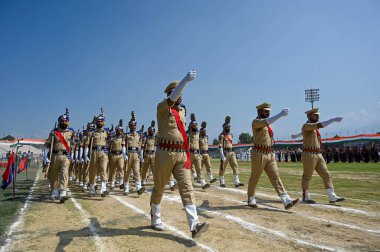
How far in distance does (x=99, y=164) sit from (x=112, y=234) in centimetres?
603

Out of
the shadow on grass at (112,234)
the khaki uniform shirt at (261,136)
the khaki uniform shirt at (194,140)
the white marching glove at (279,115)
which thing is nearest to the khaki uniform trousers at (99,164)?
the khaki uniform shirt at (194,140)

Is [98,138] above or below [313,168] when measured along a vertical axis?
above

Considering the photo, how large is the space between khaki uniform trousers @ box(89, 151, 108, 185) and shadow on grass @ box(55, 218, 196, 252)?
16.2 ft

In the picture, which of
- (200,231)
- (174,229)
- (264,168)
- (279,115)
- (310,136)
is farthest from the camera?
(310,136)

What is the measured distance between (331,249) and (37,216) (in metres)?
6.85

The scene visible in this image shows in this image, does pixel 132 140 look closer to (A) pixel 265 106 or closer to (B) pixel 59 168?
(B) pixel 59 168

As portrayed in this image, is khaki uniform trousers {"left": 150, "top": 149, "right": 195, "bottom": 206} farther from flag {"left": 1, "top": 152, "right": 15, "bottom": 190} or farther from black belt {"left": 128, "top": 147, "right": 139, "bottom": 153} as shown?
flag {"left": 1, "top": 152, "right": 15, "bottom": 190}

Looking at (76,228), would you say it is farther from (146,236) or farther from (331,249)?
(331,249)

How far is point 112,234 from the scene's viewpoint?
5.79 meters

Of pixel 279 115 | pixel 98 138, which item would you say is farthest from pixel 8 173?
pixel 279 115

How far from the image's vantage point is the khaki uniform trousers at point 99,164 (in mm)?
11287

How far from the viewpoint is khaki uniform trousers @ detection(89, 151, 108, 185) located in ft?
37.0

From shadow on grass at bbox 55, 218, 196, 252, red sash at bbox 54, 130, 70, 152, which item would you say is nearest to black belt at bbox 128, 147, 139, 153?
red sash at bbox 54, 130, 70, 152

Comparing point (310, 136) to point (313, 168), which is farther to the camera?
point (310, 136)
